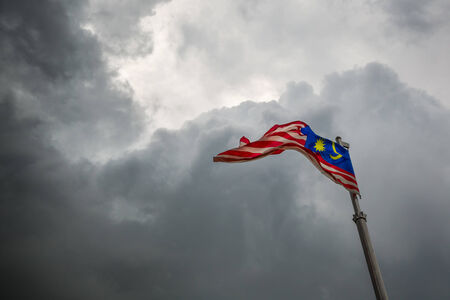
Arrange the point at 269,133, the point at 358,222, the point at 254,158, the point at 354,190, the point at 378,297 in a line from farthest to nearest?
the point at 269,133, the point at 254,158, the point at 354,190, the point at 358,222, the point at 378,297

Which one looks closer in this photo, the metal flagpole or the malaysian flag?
the metal flagpole

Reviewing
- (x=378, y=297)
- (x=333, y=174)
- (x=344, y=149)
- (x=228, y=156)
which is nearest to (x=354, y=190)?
(x=333, y=174)

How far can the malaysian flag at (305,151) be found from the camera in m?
18.7

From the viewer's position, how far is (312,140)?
20.2 metres

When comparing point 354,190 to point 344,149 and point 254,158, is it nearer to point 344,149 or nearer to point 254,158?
point 344,149

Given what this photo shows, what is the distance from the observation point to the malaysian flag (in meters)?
18.7

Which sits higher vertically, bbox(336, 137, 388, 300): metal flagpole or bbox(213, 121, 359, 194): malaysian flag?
bbox(213, 121, 359, 194): malaysian flag

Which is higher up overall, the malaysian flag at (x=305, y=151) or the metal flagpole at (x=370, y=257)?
the malaysian flag at (x=305, y=151)

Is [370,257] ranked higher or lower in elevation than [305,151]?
lower

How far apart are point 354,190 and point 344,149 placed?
281 cm

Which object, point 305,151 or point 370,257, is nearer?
point 370,257

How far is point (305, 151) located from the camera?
19797 mm

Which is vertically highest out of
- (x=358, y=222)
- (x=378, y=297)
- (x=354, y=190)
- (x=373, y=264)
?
(x=354, y=190)

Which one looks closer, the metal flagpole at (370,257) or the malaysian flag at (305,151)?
the metal flagpole at (370,257)
